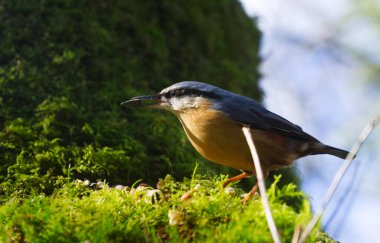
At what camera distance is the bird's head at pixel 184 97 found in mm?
2877

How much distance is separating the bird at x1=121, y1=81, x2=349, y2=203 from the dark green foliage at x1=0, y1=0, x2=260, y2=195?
251 millimetres

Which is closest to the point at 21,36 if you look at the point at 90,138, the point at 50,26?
the point at 50,26

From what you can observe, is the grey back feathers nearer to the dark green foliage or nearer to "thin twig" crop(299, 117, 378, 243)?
the dark green foliage

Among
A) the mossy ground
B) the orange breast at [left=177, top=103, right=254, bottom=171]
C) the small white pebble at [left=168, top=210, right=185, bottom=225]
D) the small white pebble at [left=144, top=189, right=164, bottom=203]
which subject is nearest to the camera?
the mossy ground

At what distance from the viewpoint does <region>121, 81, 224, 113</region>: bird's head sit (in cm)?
288

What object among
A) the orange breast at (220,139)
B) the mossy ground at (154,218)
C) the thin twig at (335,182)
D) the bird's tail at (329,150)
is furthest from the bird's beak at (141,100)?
the thin twig at (335,182)

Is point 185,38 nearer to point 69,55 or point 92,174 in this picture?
point 69,55

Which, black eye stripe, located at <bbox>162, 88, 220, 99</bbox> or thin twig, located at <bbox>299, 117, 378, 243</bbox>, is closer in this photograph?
thin twig, located at <bbox>299, 117, 378, 243</bbox>

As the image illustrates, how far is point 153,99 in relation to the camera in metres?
3.09

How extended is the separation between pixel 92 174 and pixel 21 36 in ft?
4.38

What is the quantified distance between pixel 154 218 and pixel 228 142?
3.26 ft

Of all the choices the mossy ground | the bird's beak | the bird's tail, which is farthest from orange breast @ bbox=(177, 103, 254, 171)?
the mossy ground

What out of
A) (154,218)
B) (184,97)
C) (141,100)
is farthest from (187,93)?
(154,218)

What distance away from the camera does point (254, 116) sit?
2.84m
